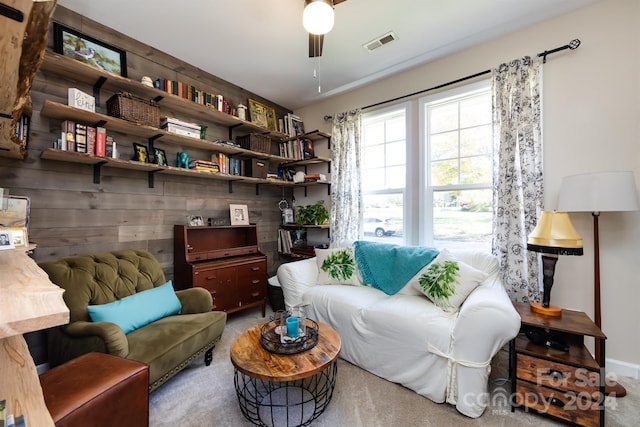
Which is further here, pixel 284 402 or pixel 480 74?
pixel 480 74

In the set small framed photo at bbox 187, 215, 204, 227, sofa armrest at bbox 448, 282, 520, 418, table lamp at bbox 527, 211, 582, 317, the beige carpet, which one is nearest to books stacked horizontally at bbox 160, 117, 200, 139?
small framed photo at bbox 187, 215, 204, 227

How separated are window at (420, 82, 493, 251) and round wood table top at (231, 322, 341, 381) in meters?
1.77

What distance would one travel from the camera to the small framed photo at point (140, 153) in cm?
238

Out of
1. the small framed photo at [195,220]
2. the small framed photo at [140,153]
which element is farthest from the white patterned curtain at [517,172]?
the small framed photo at [140,153]

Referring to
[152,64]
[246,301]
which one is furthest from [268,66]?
[246,301]

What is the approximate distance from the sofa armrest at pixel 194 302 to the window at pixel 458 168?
2.21 meters

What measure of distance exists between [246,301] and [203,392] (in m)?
1.10

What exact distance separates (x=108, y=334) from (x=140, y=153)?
157 centimetres

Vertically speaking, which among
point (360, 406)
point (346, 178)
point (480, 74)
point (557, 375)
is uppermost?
point (480, 74)

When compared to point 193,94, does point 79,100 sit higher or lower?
lower

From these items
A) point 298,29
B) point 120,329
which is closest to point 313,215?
point 298,29

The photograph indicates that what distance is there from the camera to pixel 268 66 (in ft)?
9.59

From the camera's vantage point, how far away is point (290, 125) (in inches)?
146

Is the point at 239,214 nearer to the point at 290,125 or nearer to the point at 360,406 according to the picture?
the point at 290,125
